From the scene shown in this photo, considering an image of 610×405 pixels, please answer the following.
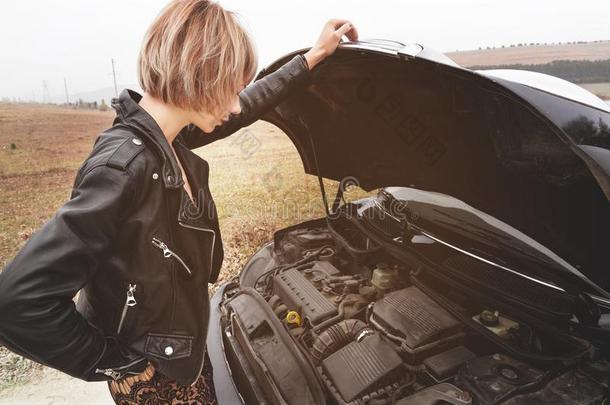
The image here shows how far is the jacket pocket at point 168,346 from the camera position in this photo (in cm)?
127

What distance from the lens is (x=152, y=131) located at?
1.23 meters

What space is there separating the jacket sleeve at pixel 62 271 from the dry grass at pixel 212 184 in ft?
10.2

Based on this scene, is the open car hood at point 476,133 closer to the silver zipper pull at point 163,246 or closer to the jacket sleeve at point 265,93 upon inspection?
the jacket sleeve at point 265,93

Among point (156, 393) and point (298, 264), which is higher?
point (156, 393)

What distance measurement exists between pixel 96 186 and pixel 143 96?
1.44 ft

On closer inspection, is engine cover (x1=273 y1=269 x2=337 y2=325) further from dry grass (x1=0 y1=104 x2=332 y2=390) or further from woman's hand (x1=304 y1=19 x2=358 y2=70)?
dry grass (x1=0 y1=104 x2=332 y2=390)

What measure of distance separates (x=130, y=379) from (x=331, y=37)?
67.9 inches

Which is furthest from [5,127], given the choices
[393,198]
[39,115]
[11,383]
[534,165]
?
[534,165]

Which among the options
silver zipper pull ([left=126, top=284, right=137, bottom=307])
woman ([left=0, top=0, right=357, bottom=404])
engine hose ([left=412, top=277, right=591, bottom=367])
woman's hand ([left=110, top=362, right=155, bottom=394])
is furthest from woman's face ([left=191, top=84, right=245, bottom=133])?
engine hose ([left=412, top=277, right=591, bottom=367])

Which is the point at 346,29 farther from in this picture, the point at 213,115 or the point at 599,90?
the point at 599,90

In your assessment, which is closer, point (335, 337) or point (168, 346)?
point (168, 346)

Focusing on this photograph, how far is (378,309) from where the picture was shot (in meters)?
1.97

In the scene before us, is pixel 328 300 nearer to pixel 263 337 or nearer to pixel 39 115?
pixel 263 337

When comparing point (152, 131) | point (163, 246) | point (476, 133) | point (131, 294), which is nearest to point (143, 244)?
point (163, 246)
